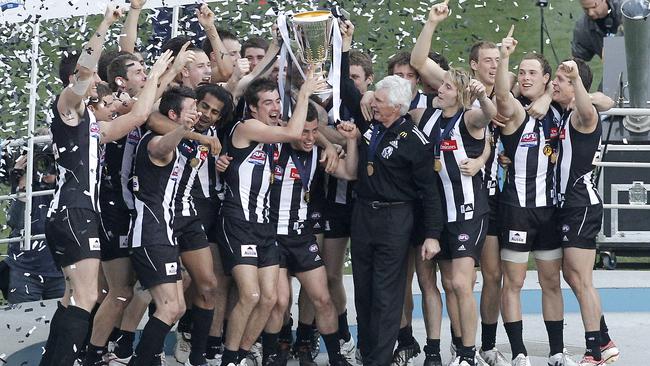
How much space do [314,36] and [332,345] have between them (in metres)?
1.89

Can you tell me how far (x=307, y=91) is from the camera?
8.12m

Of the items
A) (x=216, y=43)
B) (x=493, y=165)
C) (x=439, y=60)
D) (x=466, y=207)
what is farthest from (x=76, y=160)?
(x=493, y=165)

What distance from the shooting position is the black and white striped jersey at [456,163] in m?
8.40

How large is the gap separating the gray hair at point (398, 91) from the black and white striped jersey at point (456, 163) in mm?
234

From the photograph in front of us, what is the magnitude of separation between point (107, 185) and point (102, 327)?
0.83 meters

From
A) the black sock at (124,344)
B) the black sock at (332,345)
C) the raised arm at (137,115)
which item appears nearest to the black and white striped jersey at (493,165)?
the black sock at (332,345)

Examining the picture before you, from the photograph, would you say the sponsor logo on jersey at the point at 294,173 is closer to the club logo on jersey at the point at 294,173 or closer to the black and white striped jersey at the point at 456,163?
the club logo on jersey at the point at 294,173

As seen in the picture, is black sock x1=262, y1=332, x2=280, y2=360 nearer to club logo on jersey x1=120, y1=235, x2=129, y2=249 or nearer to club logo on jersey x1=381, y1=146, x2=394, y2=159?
club logo on jersey x1=120, y1=235, x2=129, y2=249

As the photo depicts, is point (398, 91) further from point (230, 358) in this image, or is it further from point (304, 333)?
point (230, 358)

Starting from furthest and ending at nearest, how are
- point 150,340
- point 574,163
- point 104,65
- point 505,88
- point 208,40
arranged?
point 208,40 < point 104,65 < point 574,163 < point 505,88 < point 150,340

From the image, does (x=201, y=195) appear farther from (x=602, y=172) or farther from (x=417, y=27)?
(x=417, y=27)

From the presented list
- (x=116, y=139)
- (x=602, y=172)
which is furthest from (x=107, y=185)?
(x=602, y=172)

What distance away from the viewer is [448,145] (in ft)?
27.6

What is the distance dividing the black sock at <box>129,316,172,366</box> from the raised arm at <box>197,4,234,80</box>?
191 centimetres
